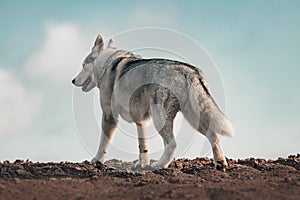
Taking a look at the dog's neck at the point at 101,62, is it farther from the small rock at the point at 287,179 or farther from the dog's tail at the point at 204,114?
the small rock at the point at 287,179

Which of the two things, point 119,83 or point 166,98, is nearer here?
point 166,98

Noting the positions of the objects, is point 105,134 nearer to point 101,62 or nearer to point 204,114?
point 101,62

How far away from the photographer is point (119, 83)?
9.28 metres

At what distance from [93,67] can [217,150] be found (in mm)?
4061

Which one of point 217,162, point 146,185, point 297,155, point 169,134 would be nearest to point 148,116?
point 169,134

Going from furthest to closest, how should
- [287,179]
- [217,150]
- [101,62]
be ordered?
[101,62] → [217,150] → [287,179]

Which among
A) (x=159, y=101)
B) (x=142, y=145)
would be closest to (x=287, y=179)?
(x=159, y=101)

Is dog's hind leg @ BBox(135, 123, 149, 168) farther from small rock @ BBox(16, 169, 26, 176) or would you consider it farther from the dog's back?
small rock @ BBox(16, 169, 26, 176)

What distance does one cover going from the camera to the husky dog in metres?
7.99

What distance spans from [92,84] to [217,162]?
4091mm

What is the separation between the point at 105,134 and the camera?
9.71 metres

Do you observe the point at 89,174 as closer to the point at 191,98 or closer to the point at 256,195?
the point at 191,98

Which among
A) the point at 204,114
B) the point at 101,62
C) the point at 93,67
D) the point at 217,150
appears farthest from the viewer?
the point at 93,67

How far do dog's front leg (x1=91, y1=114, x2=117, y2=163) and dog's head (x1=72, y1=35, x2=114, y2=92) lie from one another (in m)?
1.22
